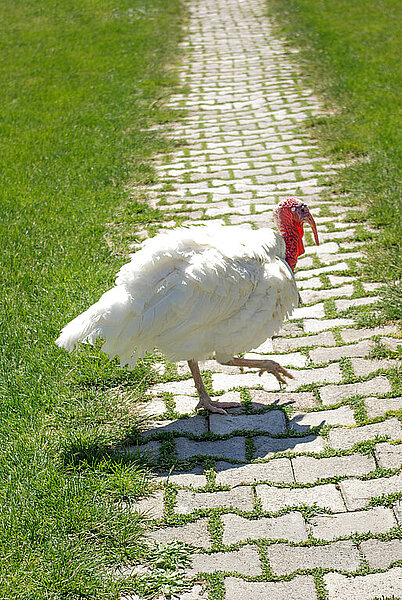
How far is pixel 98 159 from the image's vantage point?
30.9 ft

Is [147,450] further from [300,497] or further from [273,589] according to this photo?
[273,589]

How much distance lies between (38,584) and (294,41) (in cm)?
1352

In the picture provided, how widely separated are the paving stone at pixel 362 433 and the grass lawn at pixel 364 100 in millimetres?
1402

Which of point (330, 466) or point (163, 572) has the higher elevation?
point (163, 572)

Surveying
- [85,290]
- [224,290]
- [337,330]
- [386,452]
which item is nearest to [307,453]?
[386,452]

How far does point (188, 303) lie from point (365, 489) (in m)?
1.53

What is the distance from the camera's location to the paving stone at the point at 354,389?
4840mm

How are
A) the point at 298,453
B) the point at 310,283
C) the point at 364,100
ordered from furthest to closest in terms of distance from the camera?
the point at 364,100 → the point at 310,283 → the point at 298,453

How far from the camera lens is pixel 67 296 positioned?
601 cm

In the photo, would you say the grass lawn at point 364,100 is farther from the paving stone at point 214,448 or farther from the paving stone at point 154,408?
the paving stone at point 154,408

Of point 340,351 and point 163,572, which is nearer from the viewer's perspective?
point 163,572

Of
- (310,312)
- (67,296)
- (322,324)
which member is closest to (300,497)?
(322,324)

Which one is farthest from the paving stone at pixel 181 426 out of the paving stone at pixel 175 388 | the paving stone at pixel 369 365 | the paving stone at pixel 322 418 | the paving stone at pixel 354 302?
the paving stone at pixel 354 302

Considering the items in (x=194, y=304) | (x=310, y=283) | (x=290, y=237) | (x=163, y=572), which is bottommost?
(x=310, y=283)
